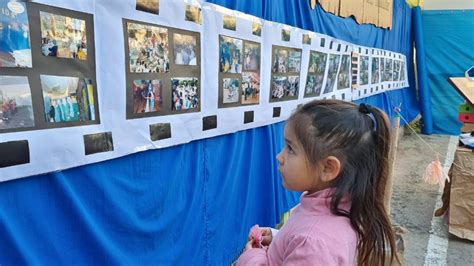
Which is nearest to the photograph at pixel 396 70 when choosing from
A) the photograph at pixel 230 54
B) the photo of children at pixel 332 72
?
the photo of children at pixel 332 72

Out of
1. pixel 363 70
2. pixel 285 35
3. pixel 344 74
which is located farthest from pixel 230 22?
pixel 363 70

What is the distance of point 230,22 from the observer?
205 centimetres

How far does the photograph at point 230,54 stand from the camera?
2025 millimetres

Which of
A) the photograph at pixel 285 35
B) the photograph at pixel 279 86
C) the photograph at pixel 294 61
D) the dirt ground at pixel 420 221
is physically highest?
the photograph at pixel 285 35

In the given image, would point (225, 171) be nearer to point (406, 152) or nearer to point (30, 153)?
point (30, 153)

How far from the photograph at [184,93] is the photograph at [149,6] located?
0.93ft

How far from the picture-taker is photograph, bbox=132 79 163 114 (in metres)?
1.54

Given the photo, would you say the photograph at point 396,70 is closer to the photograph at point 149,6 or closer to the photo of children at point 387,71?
the photo of children at point 387,71

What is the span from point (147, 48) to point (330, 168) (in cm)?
87

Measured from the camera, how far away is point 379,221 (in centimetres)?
110

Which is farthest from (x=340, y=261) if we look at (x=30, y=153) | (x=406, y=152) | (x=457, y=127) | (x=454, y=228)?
(x=457, y=127)

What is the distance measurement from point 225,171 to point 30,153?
121cm

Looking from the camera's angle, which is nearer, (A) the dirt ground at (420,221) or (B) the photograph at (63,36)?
(B) the photograph at (63,36)

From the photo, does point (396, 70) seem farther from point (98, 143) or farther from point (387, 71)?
point (98, 143)
